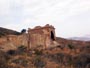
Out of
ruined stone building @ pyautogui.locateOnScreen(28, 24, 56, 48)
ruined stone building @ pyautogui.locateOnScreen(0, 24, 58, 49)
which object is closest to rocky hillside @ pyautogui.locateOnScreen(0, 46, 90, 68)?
ruined stone building @ pyautogui.locateOnScreen(0, 24, 58, 49)

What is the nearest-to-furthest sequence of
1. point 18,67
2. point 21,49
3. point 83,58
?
point 18,67 → point 83,58 → point 21,49

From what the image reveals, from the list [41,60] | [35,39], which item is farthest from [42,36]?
[41,60]

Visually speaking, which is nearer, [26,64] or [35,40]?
[26,64]

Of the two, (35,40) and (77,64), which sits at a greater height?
(35,40)

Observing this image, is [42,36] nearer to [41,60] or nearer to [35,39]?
[35,39]

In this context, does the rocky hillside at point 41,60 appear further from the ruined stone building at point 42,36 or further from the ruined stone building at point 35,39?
the ruined stone building at point 42,36

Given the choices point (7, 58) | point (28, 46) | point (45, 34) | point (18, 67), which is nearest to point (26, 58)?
point (7, 58)

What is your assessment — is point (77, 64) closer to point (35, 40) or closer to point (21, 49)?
point (21, 49)

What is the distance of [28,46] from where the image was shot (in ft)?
116

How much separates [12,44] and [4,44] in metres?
1.52

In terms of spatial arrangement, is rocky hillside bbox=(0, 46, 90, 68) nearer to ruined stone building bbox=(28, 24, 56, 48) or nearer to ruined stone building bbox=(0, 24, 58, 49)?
ruined stone building bbox=(0, 24, 58, 49)

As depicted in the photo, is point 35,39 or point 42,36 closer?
point 35,39

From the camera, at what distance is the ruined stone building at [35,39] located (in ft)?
111

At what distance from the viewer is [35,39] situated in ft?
120
